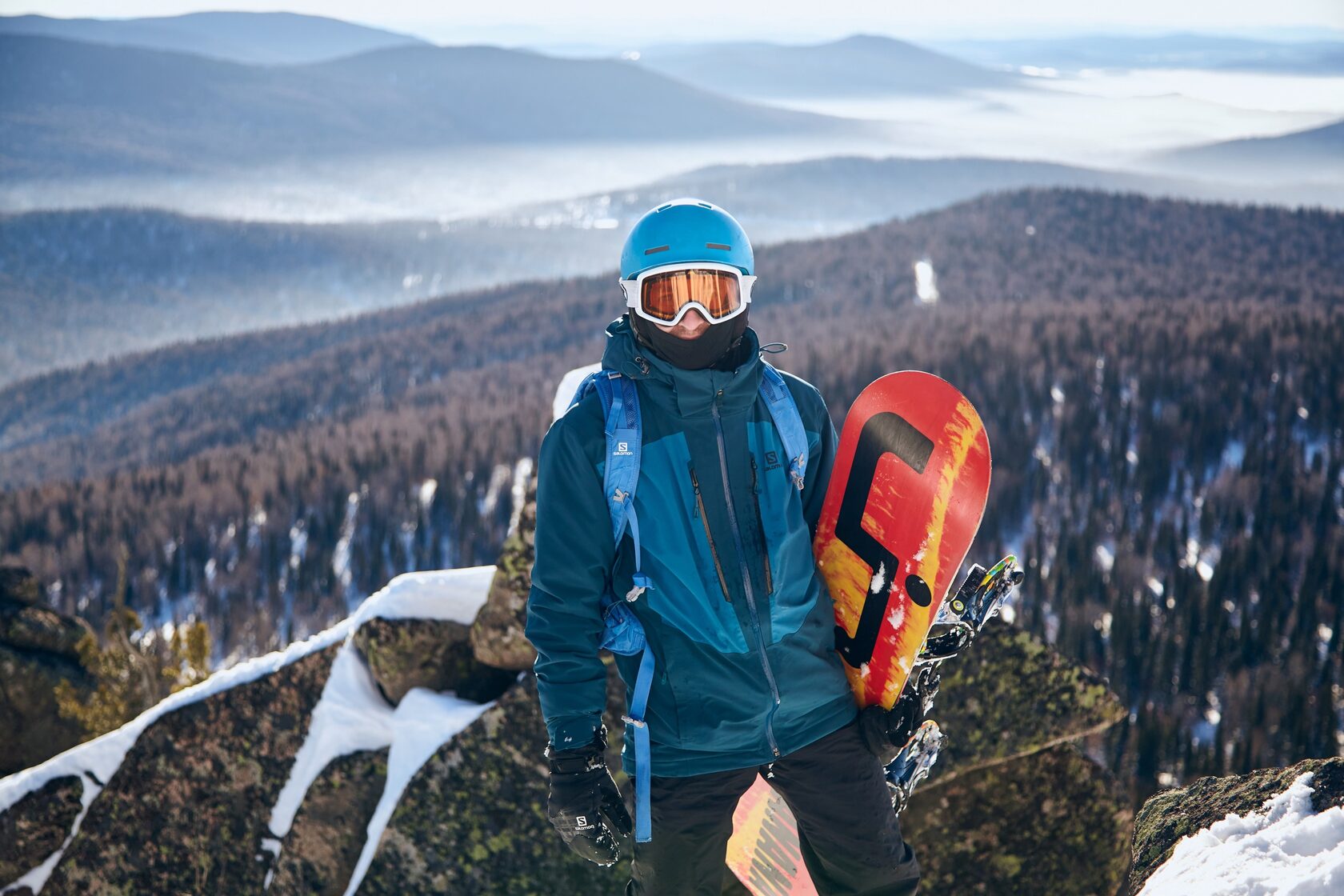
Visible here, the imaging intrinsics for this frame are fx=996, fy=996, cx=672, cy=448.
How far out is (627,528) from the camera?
13.6 ft

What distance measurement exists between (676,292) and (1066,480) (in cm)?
6618

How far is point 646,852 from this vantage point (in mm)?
4215

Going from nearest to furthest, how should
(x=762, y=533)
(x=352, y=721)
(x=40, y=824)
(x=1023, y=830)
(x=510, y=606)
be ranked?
(x=762, y=533) < (x=1023, y=830) < (x=510, y=606) < (x=352, y=721) < (x=40, y=824)

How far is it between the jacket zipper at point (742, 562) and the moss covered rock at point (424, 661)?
3640mm

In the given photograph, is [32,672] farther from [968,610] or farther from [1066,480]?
[1066,480]

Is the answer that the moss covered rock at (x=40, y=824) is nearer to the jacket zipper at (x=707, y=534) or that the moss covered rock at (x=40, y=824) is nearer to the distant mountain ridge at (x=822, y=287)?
the jacket zipper at (x=707, y=534)

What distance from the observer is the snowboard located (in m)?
4.68

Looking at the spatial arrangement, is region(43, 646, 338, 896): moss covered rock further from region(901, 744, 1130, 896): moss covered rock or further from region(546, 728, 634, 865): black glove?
region(901, 744, 1130, 896): moss covered rock

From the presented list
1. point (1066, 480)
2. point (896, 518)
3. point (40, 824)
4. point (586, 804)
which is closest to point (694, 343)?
point (896, 518)

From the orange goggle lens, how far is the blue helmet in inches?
2.5

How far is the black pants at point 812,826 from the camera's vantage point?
4203 mm

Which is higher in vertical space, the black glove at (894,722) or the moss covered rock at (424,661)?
the black glove at (894,722)

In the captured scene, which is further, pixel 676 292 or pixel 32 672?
pixel 32 672

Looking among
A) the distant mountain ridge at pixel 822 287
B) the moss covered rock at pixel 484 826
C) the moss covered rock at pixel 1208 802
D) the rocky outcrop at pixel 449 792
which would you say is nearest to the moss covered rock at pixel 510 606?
the rocky outcrop at pixel 449 792
